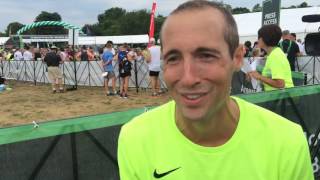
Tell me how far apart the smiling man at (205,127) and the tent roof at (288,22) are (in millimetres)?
22964

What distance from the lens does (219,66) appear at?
1480mm

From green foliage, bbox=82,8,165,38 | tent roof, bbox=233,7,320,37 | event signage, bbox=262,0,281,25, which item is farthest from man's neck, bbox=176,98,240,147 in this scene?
green foliage, bbox=82,8,165,38

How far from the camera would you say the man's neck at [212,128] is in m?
1.62

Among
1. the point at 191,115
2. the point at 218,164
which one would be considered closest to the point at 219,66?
the point at 191,115

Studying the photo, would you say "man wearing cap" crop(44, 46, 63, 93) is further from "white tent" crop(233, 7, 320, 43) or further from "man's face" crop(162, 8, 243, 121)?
"man's face" crop(162, 8, 243, 121)

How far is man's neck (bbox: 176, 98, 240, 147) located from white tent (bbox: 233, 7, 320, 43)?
23.0 meters

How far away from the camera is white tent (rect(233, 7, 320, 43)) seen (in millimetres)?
24031

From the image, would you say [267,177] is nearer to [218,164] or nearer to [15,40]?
[218,164]

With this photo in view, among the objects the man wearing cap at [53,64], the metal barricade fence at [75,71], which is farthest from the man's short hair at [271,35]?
the man wearing cap at [53,64]

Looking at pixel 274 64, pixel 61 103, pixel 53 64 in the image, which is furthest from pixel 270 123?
pixel 53 64

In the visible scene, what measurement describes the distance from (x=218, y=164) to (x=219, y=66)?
1.14 ft

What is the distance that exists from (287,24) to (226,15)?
2534cm

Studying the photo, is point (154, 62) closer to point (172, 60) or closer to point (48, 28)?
point (172, 60)

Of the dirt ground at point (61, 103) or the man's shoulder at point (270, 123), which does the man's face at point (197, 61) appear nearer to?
the man's shoulder at point (270, 123)
